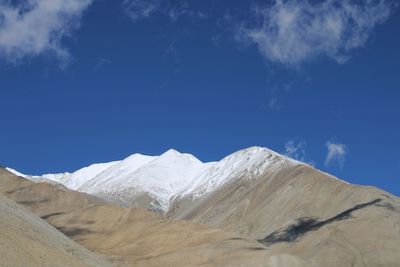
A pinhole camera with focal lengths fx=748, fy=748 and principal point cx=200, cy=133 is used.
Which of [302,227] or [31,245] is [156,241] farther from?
[302,227]

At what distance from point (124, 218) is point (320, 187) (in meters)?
46.9

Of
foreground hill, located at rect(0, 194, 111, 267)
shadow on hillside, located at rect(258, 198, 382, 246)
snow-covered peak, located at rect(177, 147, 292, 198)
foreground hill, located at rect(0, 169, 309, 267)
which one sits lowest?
foreground hill, located at rect(0, 194, 111, 267)

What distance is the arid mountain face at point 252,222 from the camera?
82.1m

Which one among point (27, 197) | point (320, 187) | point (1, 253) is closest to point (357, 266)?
point (320, 187)

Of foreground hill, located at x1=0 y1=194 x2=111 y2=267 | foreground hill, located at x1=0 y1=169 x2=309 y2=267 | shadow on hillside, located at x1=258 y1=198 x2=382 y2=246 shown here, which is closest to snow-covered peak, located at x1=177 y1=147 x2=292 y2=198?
shadow on hillside, located at x1=258 y1=198 x2=382 y2=246

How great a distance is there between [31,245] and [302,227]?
73411 mm

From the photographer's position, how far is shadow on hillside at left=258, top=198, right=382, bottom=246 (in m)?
117

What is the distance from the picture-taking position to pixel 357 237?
10812 cm

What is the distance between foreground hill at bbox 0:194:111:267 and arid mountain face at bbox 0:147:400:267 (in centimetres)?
1086

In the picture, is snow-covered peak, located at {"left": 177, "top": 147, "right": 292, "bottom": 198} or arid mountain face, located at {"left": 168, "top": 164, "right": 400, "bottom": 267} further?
snow-covered peak, located at {"left": 177, "top": 147, "right": 292, "bottom": 198}

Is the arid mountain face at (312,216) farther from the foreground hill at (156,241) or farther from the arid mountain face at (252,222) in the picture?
the foreground hill at (156,241)

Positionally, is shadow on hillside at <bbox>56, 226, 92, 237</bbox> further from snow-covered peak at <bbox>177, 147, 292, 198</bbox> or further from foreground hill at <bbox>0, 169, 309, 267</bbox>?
snow-covered peak at <bbox>177, 147, 292, 198</bbox>

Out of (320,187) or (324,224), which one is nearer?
(324,224)

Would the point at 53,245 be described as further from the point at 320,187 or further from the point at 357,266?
the point at 320,187
